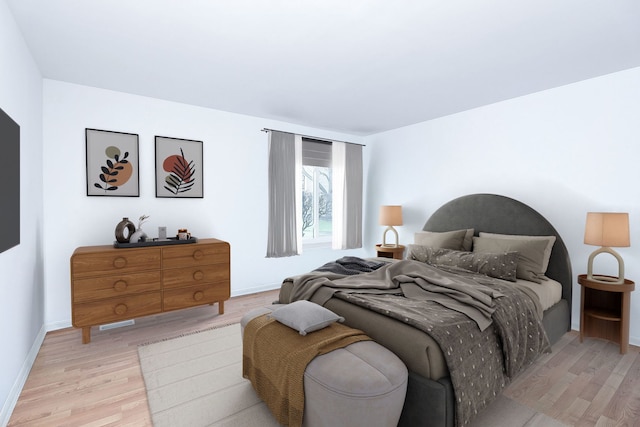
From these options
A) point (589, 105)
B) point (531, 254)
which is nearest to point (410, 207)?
point (531, 254)

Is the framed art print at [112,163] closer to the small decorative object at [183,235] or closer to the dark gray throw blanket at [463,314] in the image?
the small decorative object at [183,235]

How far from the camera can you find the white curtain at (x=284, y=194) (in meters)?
4.46

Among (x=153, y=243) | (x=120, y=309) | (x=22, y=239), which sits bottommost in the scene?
(x=120, y=309)

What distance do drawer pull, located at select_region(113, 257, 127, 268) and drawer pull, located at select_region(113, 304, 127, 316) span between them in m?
Answer: 0.38

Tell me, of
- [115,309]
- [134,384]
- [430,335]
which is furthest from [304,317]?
[115,309]

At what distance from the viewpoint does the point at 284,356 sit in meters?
1.72

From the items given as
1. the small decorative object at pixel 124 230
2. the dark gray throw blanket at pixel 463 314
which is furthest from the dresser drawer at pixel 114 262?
the dark gray throw blanket at pixel 463 314

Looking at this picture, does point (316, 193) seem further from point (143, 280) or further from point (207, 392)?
point (207, 392)

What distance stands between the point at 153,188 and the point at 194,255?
38.9 inches

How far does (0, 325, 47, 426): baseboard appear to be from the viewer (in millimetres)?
1826

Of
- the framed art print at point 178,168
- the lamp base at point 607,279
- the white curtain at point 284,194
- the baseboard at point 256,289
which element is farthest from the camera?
the white curtain at point 284,194

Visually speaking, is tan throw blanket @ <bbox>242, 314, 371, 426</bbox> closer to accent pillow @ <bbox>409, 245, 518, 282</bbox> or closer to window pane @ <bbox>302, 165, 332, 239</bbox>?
accent pillow @ <bbox>409, 245, 518, 282</bbox>

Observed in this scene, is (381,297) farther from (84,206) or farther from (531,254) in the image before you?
(84,206)

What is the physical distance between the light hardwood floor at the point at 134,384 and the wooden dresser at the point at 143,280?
28 cm
